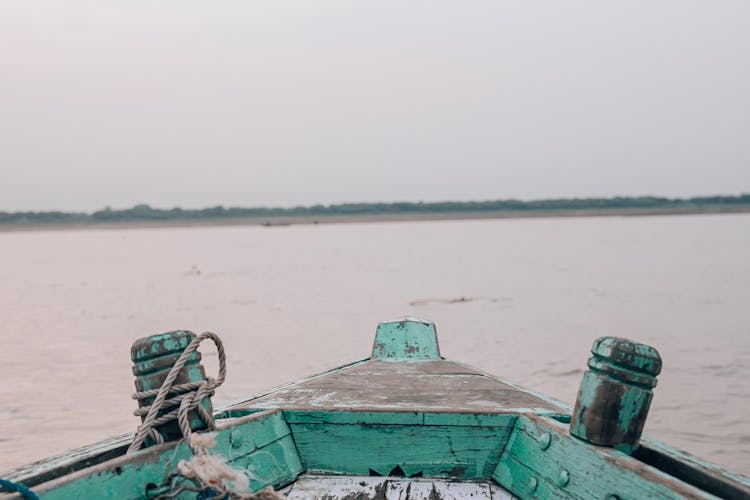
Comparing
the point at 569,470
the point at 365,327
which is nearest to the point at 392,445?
the point at 569,470

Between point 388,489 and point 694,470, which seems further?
point 388,489

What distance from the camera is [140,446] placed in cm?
212

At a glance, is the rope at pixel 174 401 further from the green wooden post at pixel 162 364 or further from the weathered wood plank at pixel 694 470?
the weathered wood plank at pixel 694 470

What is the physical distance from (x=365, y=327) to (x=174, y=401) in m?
11.3

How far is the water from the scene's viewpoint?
736cm

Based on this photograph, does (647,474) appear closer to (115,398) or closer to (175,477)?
(175,477)

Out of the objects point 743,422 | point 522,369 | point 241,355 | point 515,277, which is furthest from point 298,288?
point 743,422

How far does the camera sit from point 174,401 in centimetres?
215

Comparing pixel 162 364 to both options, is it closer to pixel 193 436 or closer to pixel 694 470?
pixel 193 436

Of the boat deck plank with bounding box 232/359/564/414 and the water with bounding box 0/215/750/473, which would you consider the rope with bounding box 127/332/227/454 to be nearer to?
the boat deck plank with bounding box 232/359/564/414

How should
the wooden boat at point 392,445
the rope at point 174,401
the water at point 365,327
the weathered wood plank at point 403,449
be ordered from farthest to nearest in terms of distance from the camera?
the water at point 365,327 < the weathered wood plank at point 403,449 < the rope at point 174,401 < the wooden boat at point 392,445

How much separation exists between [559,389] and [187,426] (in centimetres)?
719

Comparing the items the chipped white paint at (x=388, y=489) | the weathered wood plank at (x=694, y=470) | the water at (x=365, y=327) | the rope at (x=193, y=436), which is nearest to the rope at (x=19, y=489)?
the rope at (x=193, y=436)

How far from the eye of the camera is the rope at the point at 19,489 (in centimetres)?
163
